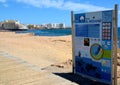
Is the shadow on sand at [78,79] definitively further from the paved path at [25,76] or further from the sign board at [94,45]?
the paved path at [25,76]

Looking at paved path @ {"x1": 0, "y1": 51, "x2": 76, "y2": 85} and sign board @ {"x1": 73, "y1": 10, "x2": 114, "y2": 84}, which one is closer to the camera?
paved path @ {"x1": 0, "y1": 51, "x2": 76, "y2": 85}

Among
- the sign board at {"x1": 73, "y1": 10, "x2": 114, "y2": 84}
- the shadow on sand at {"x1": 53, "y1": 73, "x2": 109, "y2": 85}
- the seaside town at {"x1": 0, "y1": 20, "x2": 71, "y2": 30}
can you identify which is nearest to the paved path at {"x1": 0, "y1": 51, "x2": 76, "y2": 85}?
the shadow on sand at {"x1": 53, "y1": 73, "x2": 109, "y2": 85}

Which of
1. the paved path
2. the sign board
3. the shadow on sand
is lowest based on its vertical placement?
the shadow on sand

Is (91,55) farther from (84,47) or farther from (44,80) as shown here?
(44,80)

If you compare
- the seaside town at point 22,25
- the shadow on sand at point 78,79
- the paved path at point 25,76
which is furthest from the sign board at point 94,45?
the seaside town at point 22,25

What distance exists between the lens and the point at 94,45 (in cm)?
842

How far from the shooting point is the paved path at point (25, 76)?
6966 mm

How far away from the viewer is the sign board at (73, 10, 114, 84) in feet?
25.9

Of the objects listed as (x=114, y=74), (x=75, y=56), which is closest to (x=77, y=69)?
(x=75, y=56)

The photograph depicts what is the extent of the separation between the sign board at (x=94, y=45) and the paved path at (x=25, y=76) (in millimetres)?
1418

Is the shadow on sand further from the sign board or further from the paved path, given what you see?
the paved path

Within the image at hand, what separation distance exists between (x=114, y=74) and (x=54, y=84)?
1911 millimetres

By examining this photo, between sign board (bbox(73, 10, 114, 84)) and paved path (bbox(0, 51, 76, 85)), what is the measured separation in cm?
142

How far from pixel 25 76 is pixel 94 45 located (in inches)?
84.9
